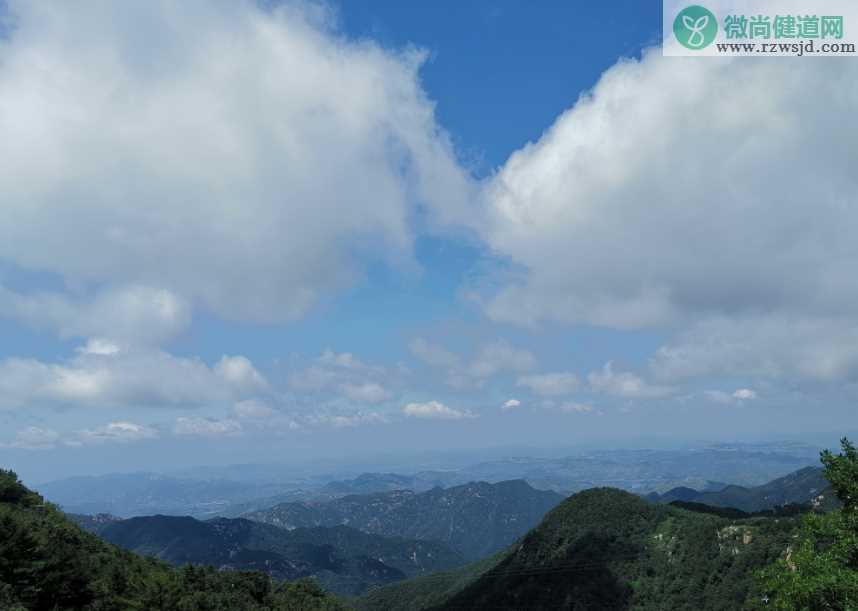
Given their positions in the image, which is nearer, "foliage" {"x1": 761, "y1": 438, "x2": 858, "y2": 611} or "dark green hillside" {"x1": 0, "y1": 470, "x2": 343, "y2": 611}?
"foliage" {"x1": 761, "y1": 438, "x2": 858, "y2": 611}

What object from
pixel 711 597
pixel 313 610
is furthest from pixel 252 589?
pixel 711 597

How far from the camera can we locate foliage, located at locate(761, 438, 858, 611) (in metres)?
28.0

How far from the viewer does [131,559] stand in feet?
297

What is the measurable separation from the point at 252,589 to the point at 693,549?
15321 centimetres

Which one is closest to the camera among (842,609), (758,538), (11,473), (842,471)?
(842,609)

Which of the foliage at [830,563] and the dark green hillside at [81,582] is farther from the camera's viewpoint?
the dark green hillside at [81,582]

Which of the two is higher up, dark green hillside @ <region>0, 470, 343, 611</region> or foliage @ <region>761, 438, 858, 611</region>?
foliage @ <region>761, 438, 858, 611</region>

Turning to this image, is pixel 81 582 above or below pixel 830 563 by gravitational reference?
below

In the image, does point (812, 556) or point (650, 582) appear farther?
point (650, 582)

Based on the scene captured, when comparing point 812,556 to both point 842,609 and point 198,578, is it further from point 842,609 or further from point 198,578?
point 198,578

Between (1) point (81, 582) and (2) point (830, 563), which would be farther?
(1) point (81, 582)

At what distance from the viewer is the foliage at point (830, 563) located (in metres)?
28.0

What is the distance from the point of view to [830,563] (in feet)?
101

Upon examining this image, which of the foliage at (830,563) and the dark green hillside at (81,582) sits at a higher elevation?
the foliage at (830,563)
